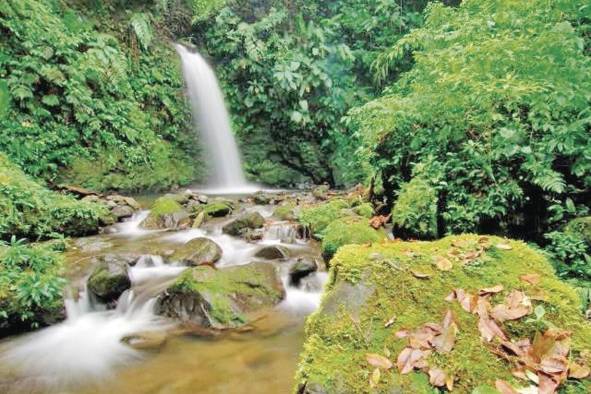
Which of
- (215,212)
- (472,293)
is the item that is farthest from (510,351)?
(215,212)

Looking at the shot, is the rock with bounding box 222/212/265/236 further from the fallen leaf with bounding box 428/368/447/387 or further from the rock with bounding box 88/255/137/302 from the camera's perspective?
the fallen leaf with bounding box 428/368/447/387

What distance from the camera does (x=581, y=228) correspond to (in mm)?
3092

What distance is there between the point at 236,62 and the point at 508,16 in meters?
10.6

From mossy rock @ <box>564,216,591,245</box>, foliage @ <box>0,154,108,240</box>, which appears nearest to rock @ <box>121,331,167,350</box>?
foliage @ <box>0,154,108,240</box>

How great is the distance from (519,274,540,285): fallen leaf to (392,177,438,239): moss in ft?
6.61

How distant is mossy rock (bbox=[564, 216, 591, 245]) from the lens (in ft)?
9.95

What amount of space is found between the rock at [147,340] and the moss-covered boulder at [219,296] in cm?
28

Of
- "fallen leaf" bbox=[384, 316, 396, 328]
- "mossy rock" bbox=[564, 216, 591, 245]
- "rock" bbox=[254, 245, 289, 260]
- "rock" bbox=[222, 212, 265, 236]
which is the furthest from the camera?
"rock" bbox=[222, 212, 265, 236]

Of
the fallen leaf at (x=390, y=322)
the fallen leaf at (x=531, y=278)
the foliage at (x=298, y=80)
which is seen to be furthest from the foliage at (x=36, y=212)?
the foliage at (x=298, y=80)

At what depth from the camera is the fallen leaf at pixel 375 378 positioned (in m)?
1.57

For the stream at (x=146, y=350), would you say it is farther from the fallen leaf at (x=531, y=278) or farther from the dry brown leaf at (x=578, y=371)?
the dry brown leaf at (x=578, y=371)

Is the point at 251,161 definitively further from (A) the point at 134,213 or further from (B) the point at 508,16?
(B) the point at 508,16

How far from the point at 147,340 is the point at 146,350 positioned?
19cm

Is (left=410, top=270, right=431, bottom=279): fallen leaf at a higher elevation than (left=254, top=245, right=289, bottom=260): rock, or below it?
higher
